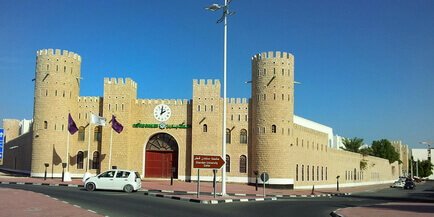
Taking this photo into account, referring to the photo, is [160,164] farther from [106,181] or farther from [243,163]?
[106,181]

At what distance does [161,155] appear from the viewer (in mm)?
46688

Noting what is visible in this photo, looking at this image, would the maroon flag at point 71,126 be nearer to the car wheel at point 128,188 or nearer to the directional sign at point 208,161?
the car wheel at point 128,188

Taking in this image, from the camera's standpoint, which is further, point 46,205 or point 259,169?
point 259,169

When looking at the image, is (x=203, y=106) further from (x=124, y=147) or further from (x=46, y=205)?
(x=46, y=205)

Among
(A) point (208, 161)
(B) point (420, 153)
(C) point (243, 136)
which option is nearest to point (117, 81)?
(C) point (243, 136)

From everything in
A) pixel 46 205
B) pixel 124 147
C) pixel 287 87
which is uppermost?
pixel 287 87

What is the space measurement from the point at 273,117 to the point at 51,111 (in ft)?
66.4

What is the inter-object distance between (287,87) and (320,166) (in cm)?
1351

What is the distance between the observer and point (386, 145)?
10294cm

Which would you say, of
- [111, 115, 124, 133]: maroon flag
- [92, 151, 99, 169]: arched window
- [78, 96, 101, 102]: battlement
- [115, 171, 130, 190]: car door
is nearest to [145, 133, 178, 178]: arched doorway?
[111, 115, 124, 133]: maroon flag

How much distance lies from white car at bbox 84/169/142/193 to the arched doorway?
17557mm

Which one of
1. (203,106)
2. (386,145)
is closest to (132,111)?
(203,106)

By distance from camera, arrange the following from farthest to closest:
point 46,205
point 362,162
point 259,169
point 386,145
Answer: point 386,145 < point 362,162 < point 259,169 < point 46,205

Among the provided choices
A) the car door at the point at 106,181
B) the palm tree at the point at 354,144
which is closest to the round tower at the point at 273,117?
the car door at the point at 106,181
